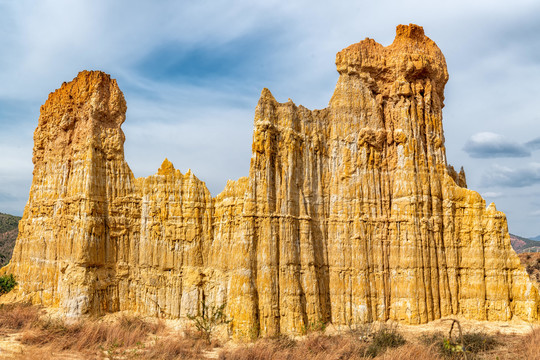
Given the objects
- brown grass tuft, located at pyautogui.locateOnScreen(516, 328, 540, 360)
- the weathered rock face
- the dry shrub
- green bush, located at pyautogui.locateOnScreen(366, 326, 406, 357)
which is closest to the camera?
brown grass tuft, located at pyautogui.locateOnScreen(516, 328, 540, 360)

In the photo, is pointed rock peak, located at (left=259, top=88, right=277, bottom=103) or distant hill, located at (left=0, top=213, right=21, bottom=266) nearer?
pointed rock peak, located at (left=259, top=88, right=277, bottom=103)

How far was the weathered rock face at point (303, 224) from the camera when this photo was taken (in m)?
23.1

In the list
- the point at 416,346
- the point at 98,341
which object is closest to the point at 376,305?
the point at 416,346

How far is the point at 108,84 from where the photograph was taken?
27625 mm

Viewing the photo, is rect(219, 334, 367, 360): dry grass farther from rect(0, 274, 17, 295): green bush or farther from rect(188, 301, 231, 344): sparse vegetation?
rect(0, 274, 17, 295): green bush

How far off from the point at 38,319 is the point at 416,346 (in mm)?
18121

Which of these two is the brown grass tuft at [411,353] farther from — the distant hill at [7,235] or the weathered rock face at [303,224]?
the distant hill at [7,235]

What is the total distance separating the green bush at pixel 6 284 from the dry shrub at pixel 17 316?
3.88 ft

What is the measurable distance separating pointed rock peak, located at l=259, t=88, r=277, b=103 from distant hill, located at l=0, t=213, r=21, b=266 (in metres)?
35.8

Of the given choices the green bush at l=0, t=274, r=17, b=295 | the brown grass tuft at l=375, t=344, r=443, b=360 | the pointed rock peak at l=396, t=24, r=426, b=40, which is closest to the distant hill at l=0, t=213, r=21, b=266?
the green bush at l=0, t=274, r=17, b=295

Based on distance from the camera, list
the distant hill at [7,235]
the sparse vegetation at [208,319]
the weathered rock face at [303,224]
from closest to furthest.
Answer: the sparse vegetation at [208,319] → the weathered rock face at [303,224] → the distant hill at [7,235]

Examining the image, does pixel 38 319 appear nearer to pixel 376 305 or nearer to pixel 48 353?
pixel 48 353

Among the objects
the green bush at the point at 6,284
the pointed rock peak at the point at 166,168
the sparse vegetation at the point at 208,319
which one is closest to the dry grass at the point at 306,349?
the sparse vegetation at the point at 208,319

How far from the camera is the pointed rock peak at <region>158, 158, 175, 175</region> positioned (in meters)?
26.1
